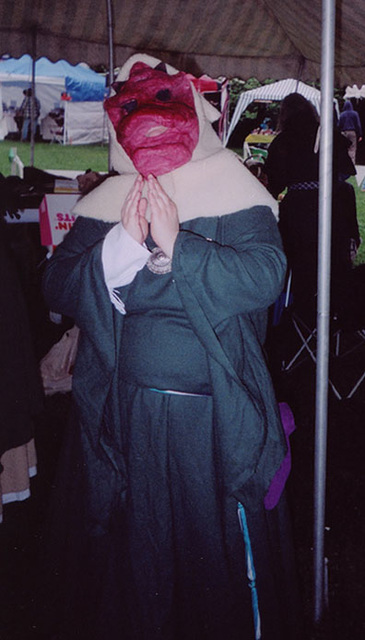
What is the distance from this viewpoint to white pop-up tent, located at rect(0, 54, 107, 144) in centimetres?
1877

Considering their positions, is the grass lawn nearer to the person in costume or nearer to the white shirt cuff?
the person in costume

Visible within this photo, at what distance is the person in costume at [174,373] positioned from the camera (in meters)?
1.32

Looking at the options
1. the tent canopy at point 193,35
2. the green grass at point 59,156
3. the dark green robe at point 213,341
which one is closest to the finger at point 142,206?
the dark green robe at point 213,341

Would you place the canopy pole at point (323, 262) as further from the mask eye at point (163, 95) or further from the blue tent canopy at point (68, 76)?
the blue tent canopy at point (68, 76)

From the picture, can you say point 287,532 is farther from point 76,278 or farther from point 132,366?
point 76,278

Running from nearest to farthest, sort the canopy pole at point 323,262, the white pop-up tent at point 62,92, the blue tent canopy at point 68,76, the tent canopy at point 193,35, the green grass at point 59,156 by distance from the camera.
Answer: the canopy pole at point 323,262
the tent canopy at point 193,35
the green grass at point 59,156
the blue tent canopy at point 68,76
the white pop-up tent at point 62,92

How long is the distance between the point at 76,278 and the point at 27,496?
1.62m

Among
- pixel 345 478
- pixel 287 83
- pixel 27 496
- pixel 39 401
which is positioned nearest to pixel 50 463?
pixel 27 496

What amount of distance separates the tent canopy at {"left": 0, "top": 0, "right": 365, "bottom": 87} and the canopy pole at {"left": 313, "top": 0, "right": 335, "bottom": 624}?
218 cm

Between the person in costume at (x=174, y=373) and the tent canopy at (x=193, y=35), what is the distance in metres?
2.57

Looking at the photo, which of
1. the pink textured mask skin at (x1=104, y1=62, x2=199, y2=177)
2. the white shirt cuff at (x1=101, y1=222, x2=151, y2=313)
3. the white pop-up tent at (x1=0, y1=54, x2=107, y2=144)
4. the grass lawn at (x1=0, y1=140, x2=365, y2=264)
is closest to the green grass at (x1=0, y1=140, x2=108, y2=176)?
the grass lawn at (x1=0, y1=140, x2=365, y2=264)

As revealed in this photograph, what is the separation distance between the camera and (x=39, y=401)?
2475 mm

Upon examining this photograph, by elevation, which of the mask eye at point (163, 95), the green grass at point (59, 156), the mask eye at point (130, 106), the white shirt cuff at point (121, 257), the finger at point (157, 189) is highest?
the mask eye at point (163, 95)

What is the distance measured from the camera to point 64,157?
16203mm
